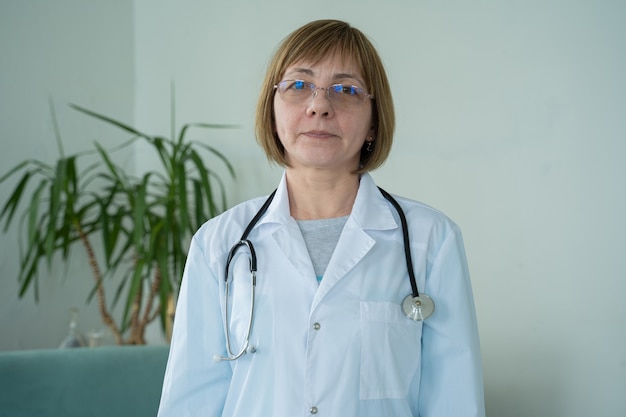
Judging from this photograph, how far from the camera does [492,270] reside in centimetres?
193

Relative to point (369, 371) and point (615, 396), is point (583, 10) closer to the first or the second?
point (615, 396)

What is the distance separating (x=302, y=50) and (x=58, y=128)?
75.0 inches

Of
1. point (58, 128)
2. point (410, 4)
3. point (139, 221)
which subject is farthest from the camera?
point (58, 128)

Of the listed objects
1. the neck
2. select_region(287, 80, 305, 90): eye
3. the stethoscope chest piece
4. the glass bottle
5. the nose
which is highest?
select_region(287, 80, 305, 90): eye

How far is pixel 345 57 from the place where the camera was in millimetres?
1331

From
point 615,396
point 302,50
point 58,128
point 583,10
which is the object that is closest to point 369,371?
point 302,50

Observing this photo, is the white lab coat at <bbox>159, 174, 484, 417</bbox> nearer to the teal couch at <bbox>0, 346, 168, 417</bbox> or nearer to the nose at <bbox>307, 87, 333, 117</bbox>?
the nose at <bbox>307, 87, 333, 117</bbox>

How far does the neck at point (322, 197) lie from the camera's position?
4.55 ft

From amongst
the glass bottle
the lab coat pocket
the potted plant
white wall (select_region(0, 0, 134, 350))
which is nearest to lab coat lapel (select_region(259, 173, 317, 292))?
the lab coat pocket

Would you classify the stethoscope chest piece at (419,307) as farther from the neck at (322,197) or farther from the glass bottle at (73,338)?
the glass bottle at (73,338)

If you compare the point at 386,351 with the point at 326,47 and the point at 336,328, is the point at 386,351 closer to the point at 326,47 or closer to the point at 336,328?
the point at 336,328

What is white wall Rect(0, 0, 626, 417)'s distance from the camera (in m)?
1.67

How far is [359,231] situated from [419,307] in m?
0.19

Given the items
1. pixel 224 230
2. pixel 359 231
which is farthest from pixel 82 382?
pixel 359 231
